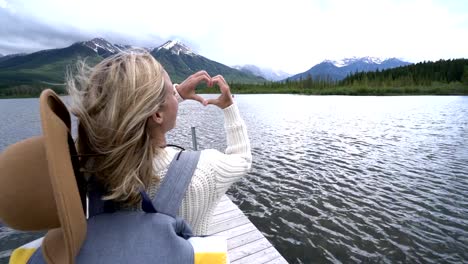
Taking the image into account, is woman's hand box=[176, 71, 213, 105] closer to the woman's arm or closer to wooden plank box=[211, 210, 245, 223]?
the woman's arm

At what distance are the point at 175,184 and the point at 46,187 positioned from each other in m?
0.48

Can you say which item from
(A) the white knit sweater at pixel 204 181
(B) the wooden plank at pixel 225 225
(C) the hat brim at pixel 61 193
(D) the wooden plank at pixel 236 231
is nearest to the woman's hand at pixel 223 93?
(A) the white knit sweater at pixel 204 181

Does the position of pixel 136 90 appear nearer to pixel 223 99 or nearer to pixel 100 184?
pixel 100 184

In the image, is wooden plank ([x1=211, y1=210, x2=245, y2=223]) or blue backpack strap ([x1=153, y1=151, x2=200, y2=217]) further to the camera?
wooden plank ([x1=211, y1=210, x2=245, y2=223])

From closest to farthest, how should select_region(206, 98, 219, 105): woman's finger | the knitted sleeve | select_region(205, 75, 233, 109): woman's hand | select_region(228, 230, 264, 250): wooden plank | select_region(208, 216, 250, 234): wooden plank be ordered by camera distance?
the knitted sleeve < select_region(205, 75, 233, 109): woman's hand < select_region(206, 98, 219, 105): woman's finger < select_region(228, 230, 264, 250): wooden plank < select_region(208, 216, 250, 234): wooden plank

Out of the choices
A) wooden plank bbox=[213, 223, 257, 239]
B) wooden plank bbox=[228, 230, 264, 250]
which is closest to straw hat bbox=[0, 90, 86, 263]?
wooden plank bbox=[228, 230, 264, 250]

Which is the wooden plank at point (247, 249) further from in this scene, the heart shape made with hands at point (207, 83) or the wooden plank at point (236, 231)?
the heart shape made with hands at point (207, 83)

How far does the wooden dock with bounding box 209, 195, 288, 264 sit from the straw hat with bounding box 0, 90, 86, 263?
9.92ft

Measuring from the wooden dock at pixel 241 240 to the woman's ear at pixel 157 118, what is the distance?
2806mm

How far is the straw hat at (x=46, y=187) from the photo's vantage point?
70 cm

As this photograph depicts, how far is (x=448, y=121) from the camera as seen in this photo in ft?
75.6

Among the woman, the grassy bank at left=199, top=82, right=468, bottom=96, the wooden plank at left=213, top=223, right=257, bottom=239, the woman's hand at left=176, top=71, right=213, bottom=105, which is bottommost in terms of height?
the wooden plank at left=213, top=223, right=257, bottom=239

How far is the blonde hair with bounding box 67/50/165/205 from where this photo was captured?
1.01m

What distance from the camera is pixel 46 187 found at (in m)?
0.72
